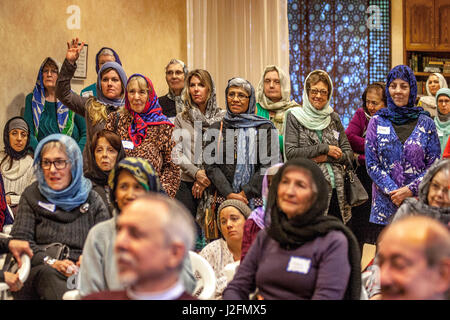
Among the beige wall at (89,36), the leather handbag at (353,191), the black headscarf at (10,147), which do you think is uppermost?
the beige wall at (89,36)

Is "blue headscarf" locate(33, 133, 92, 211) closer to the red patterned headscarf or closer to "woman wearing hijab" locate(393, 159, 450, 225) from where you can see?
the red patterned headscarf

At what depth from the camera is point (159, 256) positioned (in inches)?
61.4

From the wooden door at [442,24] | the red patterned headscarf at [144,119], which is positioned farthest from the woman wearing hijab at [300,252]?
the wooden door at [442,24]

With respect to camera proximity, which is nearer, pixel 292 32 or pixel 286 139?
pixel 286 139

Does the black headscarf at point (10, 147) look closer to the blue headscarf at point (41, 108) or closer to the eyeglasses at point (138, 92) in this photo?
the blue headscarf at point (41, 108)

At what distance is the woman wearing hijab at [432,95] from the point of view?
18.5 feet

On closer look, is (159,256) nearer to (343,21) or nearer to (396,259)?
(396,259)

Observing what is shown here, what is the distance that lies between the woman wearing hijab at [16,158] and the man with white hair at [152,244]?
318cm

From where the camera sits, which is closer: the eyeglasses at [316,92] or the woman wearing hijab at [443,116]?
the eyeglasses at [316,92]

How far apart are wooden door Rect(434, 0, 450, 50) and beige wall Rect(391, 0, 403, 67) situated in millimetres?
438

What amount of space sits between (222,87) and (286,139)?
2631 mm

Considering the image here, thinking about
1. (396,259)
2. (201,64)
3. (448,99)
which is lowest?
(396,259)

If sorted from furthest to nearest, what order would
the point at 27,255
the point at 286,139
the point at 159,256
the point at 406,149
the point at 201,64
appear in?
the point at 201,64 < the point at 286,139 < the point at 406,149 < the point at 27,255 < the point at 159,256
